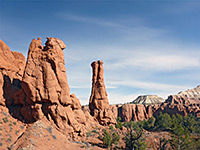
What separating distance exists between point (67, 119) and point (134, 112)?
88651 mm

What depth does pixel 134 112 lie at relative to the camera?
122 meters

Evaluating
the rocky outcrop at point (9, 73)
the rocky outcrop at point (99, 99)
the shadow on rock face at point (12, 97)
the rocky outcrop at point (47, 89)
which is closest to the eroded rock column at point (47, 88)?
the rocky outcrop at point (47, 89)

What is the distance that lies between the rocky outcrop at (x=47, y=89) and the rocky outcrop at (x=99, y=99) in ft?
75.4

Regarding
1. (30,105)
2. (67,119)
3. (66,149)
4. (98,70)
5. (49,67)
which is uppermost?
(98,70)

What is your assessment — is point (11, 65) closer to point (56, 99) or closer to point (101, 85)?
point (56, 99)

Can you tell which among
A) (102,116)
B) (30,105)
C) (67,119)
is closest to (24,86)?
(30,105)

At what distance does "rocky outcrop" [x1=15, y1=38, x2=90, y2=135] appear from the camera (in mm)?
38406

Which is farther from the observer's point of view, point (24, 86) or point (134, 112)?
point (134, 112)

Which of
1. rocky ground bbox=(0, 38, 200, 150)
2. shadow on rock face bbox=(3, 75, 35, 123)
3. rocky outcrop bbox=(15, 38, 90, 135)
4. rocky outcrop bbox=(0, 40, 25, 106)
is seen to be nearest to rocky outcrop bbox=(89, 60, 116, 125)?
rocky ground bbox=(0, 38, 200, 150)

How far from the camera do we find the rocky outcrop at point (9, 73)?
41.9 metres

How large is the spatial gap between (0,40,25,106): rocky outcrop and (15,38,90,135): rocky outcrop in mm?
2549

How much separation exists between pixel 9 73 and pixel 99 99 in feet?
108

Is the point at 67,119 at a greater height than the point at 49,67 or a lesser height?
lesser

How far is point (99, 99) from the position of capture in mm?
67812
